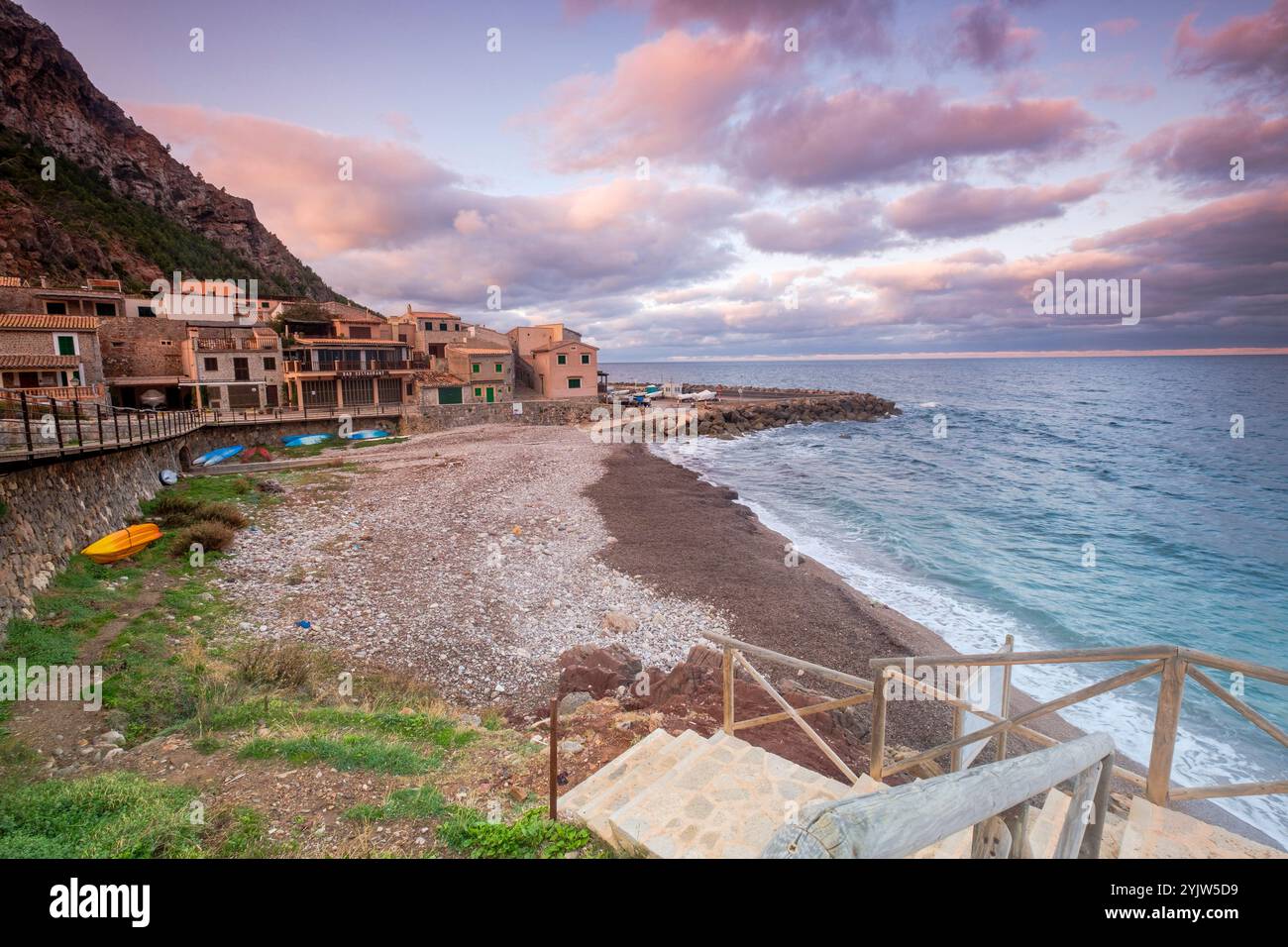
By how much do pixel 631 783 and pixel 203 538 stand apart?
1790cm

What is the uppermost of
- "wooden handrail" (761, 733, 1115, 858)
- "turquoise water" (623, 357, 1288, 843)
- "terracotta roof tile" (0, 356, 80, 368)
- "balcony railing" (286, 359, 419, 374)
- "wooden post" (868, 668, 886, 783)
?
"balcony railing" (286, 359, 419, 374)

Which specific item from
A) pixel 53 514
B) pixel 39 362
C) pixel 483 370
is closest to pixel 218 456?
pixel 39 362

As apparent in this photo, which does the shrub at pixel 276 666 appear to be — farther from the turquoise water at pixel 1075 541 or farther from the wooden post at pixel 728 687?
the turquoise water at pixel 1075 541

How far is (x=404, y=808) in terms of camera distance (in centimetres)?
690

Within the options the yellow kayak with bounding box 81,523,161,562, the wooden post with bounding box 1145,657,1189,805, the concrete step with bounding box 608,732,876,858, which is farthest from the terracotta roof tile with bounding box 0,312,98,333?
the wooden post with bounding box 1145,657,1189,805

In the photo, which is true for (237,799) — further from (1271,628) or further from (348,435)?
(348,435)

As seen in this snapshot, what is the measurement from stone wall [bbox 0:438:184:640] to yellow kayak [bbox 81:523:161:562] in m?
0.45

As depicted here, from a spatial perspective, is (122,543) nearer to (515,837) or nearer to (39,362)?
(515,837)

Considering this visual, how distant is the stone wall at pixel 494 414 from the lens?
50500 millimetres

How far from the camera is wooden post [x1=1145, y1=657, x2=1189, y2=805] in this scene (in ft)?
14.8

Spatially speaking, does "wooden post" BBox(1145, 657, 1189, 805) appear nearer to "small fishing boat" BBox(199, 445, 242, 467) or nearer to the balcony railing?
"small fishing boat" BBox(199, 445, 242, 467)

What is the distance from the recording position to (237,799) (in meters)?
7.06

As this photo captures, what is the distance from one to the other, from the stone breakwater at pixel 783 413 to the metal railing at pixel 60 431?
4552 cm
